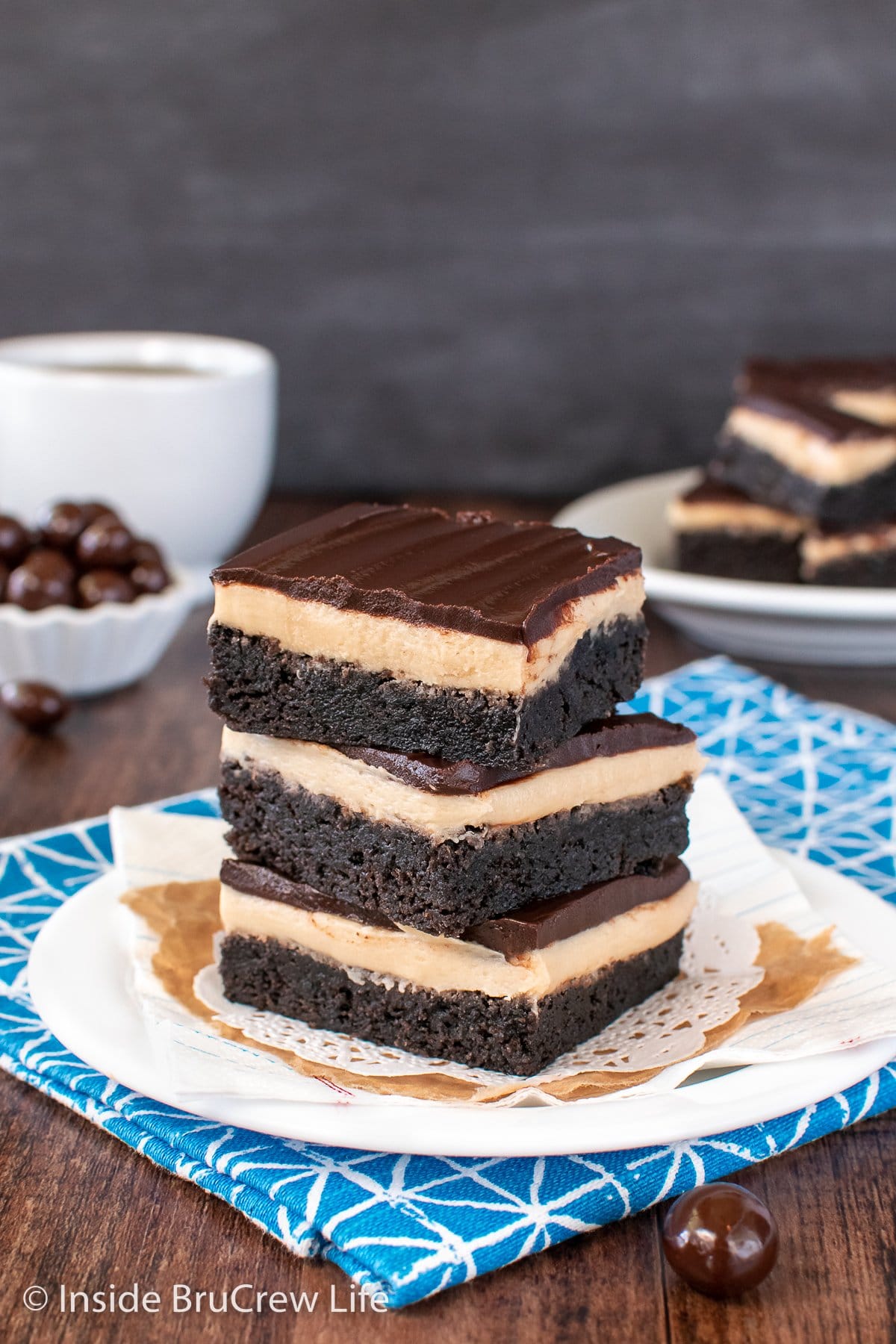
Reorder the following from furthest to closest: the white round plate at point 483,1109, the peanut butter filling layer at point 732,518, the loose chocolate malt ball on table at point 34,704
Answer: the peanut butter filling layer at point 732,518 < the loose chocolate malt ball on table at point 34,704 < the white round plate at point 483,1109

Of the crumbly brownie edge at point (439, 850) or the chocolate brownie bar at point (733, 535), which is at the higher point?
the crumbly brownie edge at point (439, 850)

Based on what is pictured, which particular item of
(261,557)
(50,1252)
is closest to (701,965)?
(261,557)

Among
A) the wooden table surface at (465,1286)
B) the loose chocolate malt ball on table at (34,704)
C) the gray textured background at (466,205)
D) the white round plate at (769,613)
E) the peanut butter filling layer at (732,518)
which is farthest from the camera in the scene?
the gray textured background at (466,205)

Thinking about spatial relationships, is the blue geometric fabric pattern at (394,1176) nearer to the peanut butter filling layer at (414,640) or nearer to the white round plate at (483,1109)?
the white round plate at (483,1109)

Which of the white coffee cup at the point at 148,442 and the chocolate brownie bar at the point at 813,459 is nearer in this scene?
the chocolate brownie bar at the point at 813,459

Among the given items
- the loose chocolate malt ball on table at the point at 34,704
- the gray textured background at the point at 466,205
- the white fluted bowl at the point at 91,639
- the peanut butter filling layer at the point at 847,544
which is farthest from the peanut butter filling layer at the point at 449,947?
the gray textured background at the point at 466,205

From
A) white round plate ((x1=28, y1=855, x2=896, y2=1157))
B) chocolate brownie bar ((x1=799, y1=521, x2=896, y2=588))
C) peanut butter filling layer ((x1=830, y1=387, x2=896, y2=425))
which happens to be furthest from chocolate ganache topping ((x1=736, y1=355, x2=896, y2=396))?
white round plate ((x1=28, y1=855, x2=896, y2=1157))

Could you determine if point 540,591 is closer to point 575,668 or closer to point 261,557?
point 575,668

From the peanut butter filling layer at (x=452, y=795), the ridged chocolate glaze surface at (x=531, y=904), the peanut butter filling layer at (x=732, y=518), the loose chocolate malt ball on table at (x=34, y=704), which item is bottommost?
the loose chocolate malt ball on table at (x=34, y=704)
